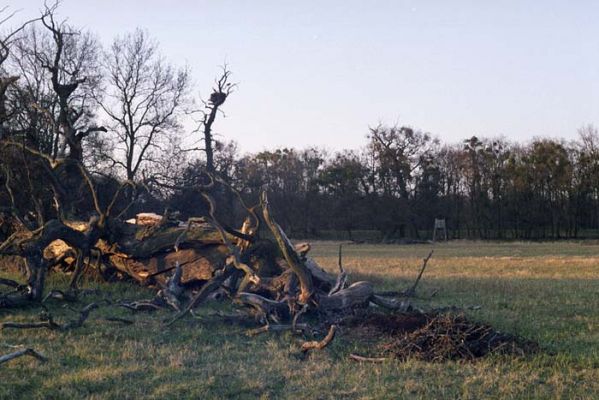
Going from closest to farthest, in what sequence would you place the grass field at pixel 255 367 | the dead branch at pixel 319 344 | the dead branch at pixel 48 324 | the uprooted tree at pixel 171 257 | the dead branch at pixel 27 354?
the grass field at pixel 255 367, the dead branch at pixel 27 354, the dead branch at pixel 319 344, the dead branch at pixel 48 324, the uprooted tree at pixel 171 257

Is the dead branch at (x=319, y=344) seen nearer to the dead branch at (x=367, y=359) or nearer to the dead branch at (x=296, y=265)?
the dead branch at (x=367, y=359)

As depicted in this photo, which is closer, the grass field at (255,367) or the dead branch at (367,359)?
the grass field at (255,367)

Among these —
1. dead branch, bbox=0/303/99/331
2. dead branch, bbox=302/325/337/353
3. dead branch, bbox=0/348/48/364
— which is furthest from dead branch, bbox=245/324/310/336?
dead branch, bbox=0/348/48/364

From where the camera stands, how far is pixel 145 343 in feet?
28.9

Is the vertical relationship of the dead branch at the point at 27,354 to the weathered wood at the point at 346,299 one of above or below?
below

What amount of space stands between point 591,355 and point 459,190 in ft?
208

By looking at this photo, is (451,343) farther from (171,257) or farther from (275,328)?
(171,257)

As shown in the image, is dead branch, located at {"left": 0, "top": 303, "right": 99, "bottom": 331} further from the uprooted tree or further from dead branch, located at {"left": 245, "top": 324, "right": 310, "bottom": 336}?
dead branch, located at {"left": 245, "top": 324, "right": 310, "bottom": 336}

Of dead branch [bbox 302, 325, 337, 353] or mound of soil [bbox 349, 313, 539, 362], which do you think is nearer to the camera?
mound of soil [bbox 349, 313, 539, 362]

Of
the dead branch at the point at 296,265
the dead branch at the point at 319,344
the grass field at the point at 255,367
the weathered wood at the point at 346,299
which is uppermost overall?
the dead branch at the point at 296,265

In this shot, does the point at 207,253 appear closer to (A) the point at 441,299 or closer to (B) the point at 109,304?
(B) the point at 109,304

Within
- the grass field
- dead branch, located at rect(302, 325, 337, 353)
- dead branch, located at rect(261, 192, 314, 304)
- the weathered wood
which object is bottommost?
the grass field

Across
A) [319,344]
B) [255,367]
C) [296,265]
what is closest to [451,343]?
[319,344]

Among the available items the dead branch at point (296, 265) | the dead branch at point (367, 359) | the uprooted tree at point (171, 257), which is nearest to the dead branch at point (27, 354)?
the uprooted tree at point (171, 257)
